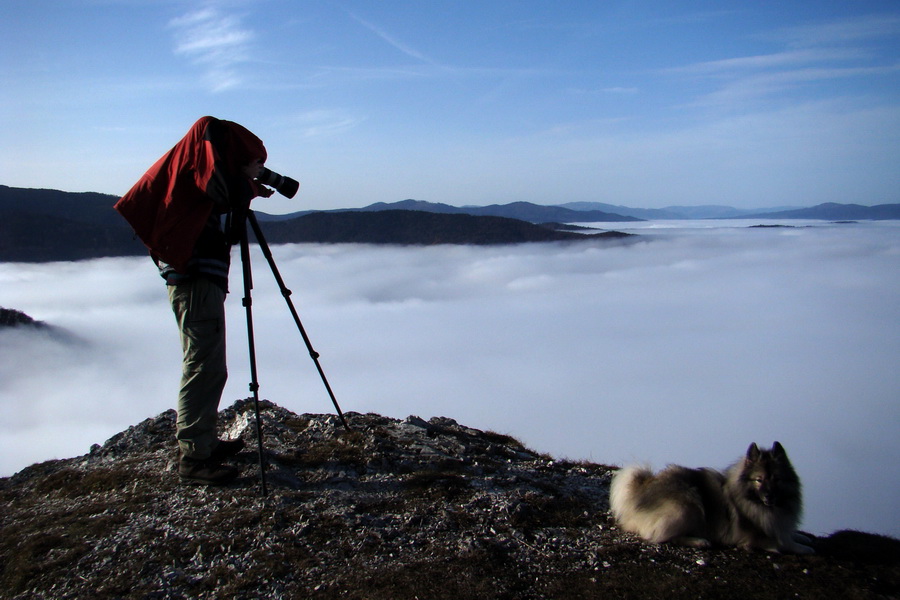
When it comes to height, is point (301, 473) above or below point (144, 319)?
above

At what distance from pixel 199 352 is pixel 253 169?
2009mm

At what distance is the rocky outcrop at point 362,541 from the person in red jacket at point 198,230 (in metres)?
0.97

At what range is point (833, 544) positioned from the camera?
17.7ft

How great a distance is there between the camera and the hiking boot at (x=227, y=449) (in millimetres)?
6461

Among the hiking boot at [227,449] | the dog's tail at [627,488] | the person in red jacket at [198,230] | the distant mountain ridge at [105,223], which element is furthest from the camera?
the distant mountain ridge at [105,223]

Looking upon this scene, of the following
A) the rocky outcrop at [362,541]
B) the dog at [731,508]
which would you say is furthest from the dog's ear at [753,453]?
the rocky outcrop at [362,541]

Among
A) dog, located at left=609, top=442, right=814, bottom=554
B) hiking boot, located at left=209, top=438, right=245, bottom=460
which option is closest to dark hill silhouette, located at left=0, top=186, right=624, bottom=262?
hiking boot, located at left=209, top=438, right=245, bottom=460

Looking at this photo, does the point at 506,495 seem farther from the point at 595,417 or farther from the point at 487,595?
the point at 595,417

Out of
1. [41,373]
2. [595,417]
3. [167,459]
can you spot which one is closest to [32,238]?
[41,373]

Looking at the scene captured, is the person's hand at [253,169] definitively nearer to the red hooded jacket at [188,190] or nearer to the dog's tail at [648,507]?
the red hooded jacket at [188,190]

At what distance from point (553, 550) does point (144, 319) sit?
730 ft

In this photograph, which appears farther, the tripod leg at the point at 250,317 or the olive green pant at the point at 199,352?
the tripod leg at the point at 250,317

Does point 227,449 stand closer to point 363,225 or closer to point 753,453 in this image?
point 753,453

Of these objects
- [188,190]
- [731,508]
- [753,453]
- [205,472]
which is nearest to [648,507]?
[731,508]
